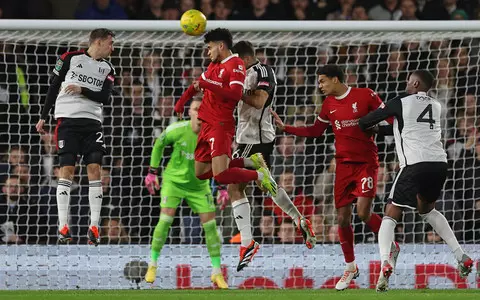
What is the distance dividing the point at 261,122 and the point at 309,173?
2.70 m

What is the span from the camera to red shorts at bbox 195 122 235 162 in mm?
10516

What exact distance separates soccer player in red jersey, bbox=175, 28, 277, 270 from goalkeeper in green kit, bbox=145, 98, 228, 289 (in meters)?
1.72

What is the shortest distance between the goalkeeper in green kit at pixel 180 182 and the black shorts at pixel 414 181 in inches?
106

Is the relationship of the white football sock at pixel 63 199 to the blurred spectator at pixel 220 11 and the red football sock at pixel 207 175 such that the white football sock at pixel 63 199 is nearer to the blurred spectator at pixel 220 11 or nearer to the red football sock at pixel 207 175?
the red football sock at pixel 207 175

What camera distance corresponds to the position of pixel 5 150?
13734mm

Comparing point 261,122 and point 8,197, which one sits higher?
point 261,122

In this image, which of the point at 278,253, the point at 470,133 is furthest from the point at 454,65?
the point at 278,253

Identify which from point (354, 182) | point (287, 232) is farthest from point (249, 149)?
point (287, 232)

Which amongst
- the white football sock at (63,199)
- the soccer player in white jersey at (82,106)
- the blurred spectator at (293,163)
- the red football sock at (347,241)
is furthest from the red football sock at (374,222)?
the white football sock at (63,199)

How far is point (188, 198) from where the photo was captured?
12.6 meters

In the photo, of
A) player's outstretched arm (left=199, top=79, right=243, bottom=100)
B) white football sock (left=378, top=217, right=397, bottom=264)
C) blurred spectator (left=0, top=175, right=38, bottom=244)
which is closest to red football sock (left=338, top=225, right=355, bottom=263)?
white football sock (left=378, top=217, right=397, bottom=264)

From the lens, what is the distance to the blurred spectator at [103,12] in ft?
49.7

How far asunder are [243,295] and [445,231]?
1.99 m

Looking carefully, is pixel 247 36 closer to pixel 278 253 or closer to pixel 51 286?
pixel 278 253
